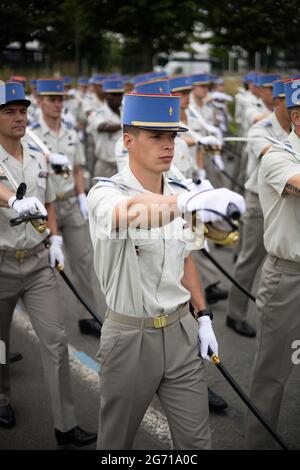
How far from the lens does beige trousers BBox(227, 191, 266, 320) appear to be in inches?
203

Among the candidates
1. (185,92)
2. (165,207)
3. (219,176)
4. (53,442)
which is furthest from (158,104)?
(219,176)

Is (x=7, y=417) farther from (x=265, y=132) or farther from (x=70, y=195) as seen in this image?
(x=265, y=132)

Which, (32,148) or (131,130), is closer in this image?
(131,130)

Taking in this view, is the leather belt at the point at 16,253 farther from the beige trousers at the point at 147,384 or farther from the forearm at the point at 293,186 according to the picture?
the forearm at the point at 293,186

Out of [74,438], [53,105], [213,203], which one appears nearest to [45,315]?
[74,438]

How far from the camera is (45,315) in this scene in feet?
12.0

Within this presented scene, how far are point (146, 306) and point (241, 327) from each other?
2812 millimetres

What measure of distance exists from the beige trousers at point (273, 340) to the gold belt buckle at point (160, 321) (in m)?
0.93

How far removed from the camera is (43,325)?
3648mm

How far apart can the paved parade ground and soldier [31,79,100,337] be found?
16.0 inches

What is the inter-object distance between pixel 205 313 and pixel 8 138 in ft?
5.58

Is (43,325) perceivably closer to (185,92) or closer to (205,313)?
(205,313)

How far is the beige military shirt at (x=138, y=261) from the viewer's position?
2.58 metres

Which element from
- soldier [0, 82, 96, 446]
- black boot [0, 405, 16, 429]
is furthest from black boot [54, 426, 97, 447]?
black boot [0, 405, 16, 429]
